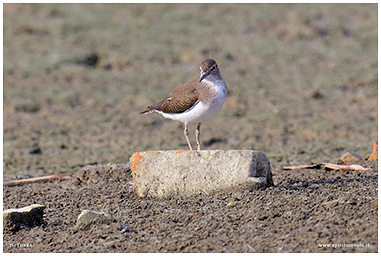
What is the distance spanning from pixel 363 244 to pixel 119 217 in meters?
2.15

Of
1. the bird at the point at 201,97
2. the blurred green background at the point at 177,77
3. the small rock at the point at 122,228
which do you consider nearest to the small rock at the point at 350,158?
the blurred green background at the point at 177,77

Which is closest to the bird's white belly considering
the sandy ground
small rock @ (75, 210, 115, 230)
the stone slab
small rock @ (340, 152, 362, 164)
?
the stone slab

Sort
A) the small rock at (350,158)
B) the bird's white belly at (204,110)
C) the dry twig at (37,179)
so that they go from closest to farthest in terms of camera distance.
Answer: the bird's white belly at (204,110) < the dry twig at (37,179) < the small rock at (350,158)

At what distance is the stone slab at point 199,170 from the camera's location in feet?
17.4

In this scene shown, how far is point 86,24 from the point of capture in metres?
13.3

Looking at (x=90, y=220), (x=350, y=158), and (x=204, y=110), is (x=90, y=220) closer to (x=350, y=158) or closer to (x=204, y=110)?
(x=204, y=110)

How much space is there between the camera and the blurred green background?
8.54 metres

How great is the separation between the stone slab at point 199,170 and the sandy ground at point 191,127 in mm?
130

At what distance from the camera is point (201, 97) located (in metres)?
5.80

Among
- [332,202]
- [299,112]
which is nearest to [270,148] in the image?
[299,112]

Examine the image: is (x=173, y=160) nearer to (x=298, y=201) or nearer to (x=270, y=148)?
(x=298, y=201)

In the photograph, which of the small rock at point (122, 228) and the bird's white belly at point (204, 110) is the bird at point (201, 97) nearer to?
the bird's white belly at point (204, 110)

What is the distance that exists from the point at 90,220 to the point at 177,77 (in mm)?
6420

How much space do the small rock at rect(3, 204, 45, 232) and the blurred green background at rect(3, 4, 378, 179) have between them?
7.51 feet
